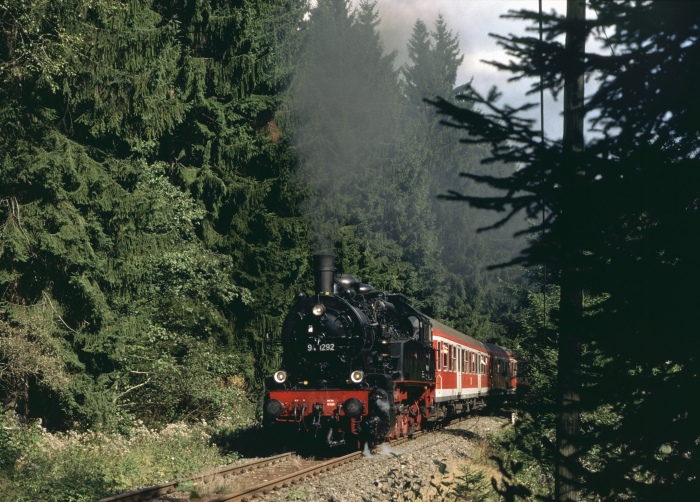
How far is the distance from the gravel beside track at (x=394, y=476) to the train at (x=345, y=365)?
0.70 meters

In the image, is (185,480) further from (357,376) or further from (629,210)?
(629,210)

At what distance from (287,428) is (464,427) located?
29.9 feet

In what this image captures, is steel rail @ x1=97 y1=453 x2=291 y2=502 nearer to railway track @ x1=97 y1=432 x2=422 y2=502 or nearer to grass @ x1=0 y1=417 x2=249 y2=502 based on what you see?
railway track @ x1=97 y1=432 x2=422 y2=502

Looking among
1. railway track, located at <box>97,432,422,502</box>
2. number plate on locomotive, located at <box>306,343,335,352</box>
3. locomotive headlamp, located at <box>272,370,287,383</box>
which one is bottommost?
railway track, located at <box>97,432,422,502</box>

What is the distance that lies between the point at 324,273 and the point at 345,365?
194 centimetres

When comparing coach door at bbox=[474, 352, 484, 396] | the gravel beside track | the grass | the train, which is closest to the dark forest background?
the grass

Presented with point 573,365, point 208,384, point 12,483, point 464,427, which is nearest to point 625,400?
point 573,365

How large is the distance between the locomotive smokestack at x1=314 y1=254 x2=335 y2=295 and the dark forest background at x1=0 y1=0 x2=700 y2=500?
3.11m

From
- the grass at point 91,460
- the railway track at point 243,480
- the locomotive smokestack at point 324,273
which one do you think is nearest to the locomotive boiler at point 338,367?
the locomotive smokestack at point 324,273

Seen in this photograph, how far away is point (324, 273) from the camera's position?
1535 cm

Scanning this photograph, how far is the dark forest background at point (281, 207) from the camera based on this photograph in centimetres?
344

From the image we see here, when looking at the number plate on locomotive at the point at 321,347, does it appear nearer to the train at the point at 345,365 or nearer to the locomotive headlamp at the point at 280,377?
the train at the point at 345,365

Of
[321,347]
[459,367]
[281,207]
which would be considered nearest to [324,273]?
[321,347]

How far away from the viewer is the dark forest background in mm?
3436
